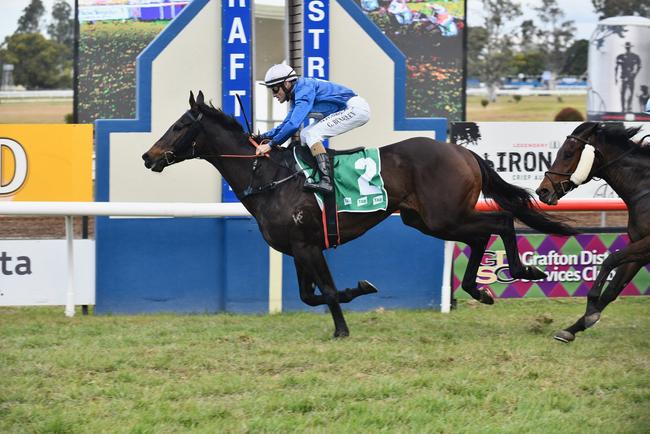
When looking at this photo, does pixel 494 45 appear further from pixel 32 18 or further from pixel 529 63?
pixel 32 18

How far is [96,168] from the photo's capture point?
829cm

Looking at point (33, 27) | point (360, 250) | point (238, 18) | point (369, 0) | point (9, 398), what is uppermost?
point (33, 27)

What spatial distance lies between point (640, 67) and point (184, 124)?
58.2 ft

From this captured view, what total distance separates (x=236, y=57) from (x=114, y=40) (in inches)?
705

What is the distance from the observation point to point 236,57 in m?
8.27

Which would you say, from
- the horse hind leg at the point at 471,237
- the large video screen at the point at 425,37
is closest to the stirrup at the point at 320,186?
the horse hind leg at the point at 471,237

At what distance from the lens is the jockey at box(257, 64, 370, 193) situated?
680cm

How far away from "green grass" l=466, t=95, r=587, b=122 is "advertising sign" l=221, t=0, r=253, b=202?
2664 centimetres

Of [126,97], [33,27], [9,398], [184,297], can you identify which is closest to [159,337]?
[184,297]

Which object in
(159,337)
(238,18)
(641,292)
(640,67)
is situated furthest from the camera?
(640,67)

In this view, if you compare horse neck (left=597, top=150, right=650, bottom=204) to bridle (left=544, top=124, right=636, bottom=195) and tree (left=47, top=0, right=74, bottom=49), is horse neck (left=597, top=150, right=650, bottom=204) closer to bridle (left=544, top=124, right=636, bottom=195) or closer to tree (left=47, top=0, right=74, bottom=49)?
bridle (left=544, top=124, right=636, bottom=195)

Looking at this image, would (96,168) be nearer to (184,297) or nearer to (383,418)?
(184,297)

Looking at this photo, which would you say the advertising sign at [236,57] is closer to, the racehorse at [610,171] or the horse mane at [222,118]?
the horse mane at [222,118]

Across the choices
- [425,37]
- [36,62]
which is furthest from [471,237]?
[36,62]
